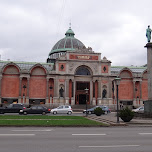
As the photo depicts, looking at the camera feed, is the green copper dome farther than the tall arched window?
Yes

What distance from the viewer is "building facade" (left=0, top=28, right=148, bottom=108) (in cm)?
5797

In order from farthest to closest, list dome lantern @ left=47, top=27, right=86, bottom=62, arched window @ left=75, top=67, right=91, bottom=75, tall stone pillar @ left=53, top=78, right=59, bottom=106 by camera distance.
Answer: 1. dome lantern @ left=47, top=27, right=86, bottom=62
2. arched window @ left=75, top=67, right=91, bottom=75
3. tall stone pillar @ left=53, top=78, right=59, bottom=106

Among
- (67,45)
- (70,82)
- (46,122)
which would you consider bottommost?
(46,122)

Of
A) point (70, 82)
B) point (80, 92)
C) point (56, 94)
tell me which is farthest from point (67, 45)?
point (56, 94)

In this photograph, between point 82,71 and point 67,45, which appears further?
point 67,45

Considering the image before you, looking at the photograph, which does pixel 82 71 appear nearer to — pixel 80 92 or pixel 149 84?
pixel 80 92

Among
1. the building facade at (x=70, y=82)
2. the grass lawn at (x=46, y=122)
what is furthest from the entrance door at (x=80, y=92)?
the grass lawn at (x=46, y=122)

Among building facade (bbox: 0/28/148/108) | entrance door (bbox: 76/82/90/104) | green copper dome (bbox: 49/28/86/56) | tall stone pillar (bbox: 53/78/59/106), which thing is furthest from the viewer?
green copper dome (bbox: 49/28/86/56)

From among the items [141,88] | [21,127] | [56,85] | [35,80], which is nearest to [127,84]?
[141,88]

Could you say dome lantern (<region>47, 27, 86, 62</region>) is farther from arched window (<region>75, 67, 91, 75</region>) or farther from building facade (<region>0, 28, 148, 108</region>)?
arched window (<region>75, 67, 91, 75</region>)

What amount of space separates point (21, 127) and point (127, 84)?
5112cm

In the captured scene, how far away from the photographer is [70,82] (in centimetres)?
6019

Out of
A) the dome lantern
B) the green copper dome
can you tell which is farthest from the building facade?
the green copper dome
